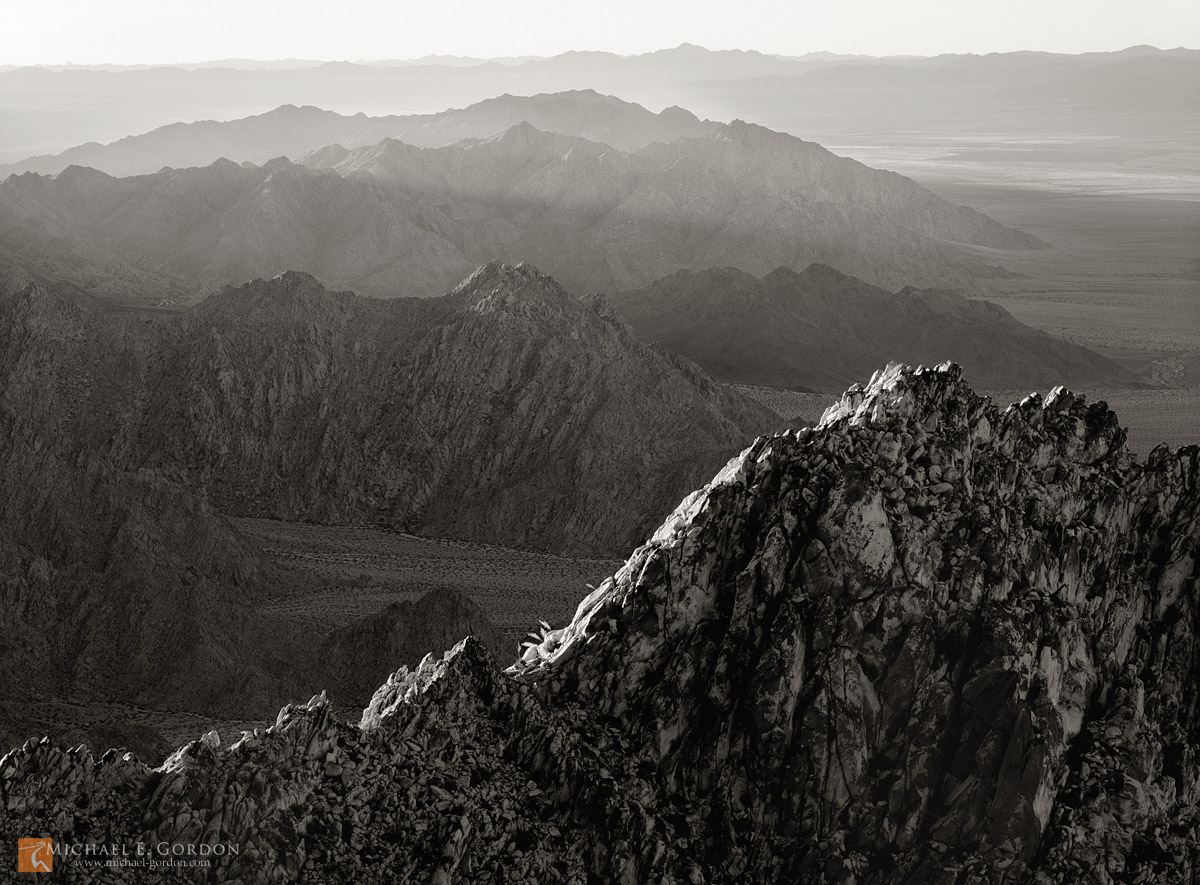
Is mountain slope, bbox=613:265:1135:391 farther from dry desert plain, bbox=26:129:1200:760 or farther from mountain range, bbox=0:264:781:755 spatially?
mountain range, bbox=0:264:781:755

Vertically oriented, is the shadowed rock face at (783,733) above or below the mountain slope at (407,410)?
above

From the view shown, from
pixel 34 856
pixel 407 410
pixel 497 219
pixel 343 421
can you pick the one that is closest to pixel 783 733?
pixel 34 856

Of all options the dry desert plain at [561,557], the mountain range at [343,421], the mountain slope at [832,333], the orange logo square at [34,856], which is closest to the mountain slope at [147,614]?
the mountain range at [343,421]

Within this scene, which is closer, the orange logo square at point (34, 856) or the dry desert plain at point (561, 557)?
the orange logo square at point (34, 856)

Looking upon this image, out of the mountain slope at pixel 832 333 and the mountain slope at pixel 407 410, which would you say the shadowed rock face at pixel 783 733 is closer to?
the mountain slope at pixel 407 410

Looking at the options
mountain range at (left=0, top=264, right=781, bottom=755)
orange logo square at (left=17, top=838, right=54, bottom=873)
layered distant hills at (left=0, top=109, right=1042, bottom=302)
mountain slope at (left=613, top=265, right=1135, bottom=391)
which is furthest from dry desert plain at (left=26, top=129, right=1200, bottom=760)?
orange logo square at (left=17, top=838, right=54, bottom=873)

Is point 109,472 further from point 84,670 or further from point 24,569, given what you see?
point 84,670

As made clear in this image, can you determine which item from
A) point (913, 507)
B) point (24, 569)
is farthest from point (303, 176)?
point (913, 507)
